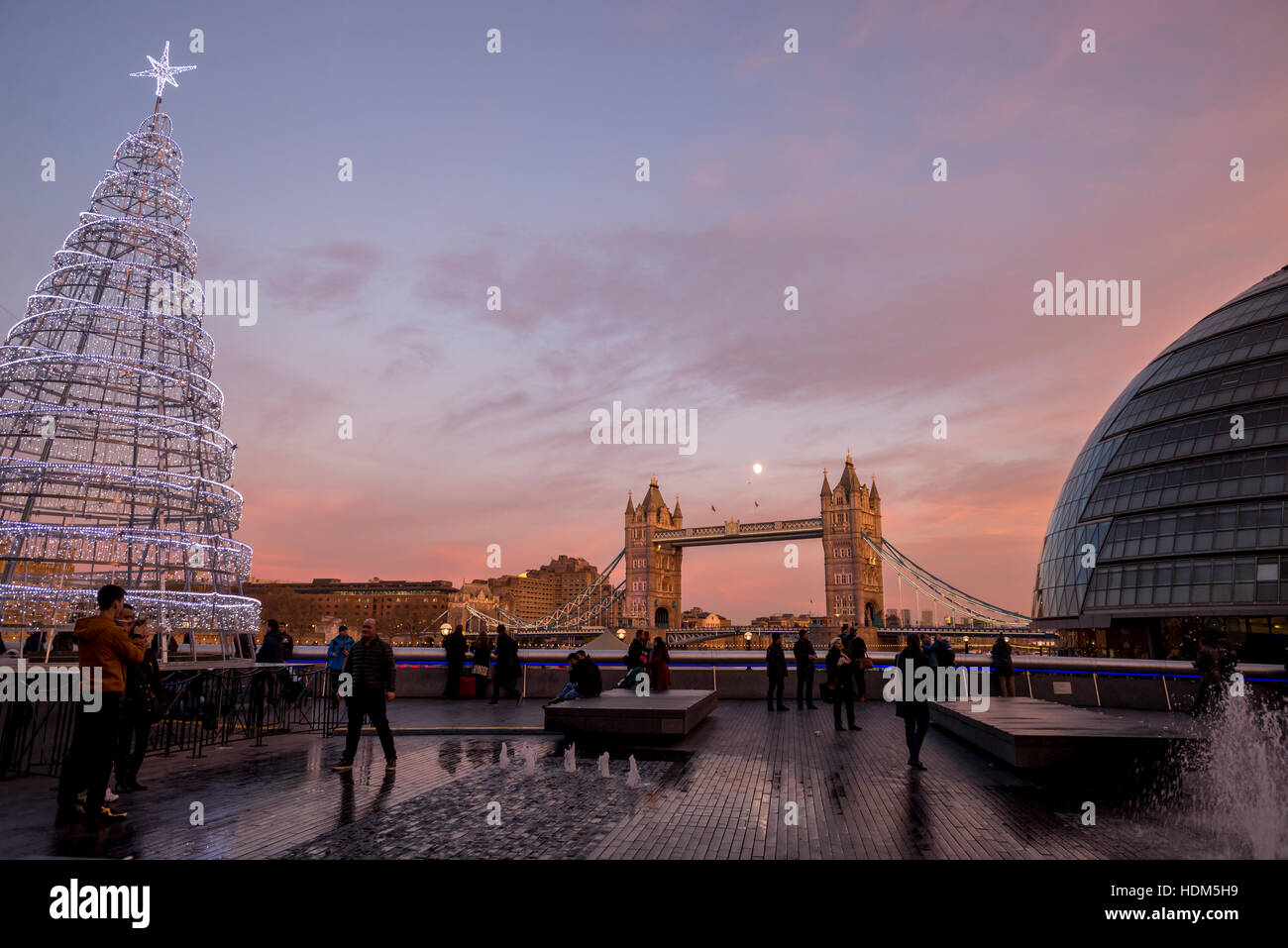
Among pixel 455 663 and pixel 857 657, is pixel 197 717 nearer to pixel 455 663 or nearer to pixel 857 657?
pixel 455 663

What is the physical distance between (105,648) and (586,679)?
31.4 feet

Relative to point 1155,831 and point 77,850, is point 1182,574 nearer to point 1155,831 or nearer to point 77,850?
point 1155,831

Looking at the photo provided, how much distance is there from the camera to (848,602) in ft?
378

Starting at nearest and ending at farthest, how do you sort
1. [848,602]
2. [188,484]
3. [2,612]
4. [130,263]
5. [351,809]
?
[351,809] → [2,612] → [188,484] → [130,263] → [848,602]

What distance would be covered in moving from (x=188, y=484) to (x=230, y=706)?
11.5m

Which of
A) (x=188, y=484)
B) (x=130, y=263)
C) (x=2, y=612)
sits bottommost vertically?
(x=2, y=612)

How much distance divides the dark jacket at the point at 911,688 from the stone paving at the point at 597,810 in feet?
2.79

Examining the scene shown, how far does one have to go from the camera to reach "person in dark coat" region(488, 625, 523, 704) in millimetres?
21047

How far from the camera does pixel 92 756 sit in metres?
7.89

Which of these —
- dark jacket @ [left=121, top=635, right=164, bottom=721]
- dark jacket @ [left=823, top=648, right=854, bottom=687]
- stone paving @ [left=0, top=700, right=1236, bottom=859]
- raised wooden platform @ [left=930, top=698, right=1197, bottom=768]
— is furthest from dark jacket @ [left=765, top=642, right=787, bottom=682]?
dark jacket @ [left=121, top=635, right=164, bottom=721]

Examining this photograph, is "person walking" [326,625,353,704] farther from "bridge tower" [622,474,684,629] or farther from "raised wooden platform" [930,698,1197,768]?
"bridge tower" [622,474,684,629]

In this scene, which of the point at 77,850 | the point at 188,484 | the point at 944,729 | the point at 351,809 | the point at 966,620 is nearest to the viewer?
the point at 77,850

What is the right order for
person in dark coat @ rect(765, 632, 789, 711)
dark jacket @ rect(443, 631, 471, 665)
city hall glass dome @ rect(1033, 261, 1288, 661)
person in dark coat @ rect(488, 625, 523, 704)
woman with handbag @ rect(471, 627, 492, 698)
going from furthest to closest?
city hall glass dome @ rect(1033, 261, 1288, 661)
woman with handbag @ rect(471, 627, 492, 698)
dark jacket @ rect(443, 631, 471, 665)
person in dark coat @ rect(488, 625, 523, 704)
person in dark coat @ rect(765, 632, 789, 711)
